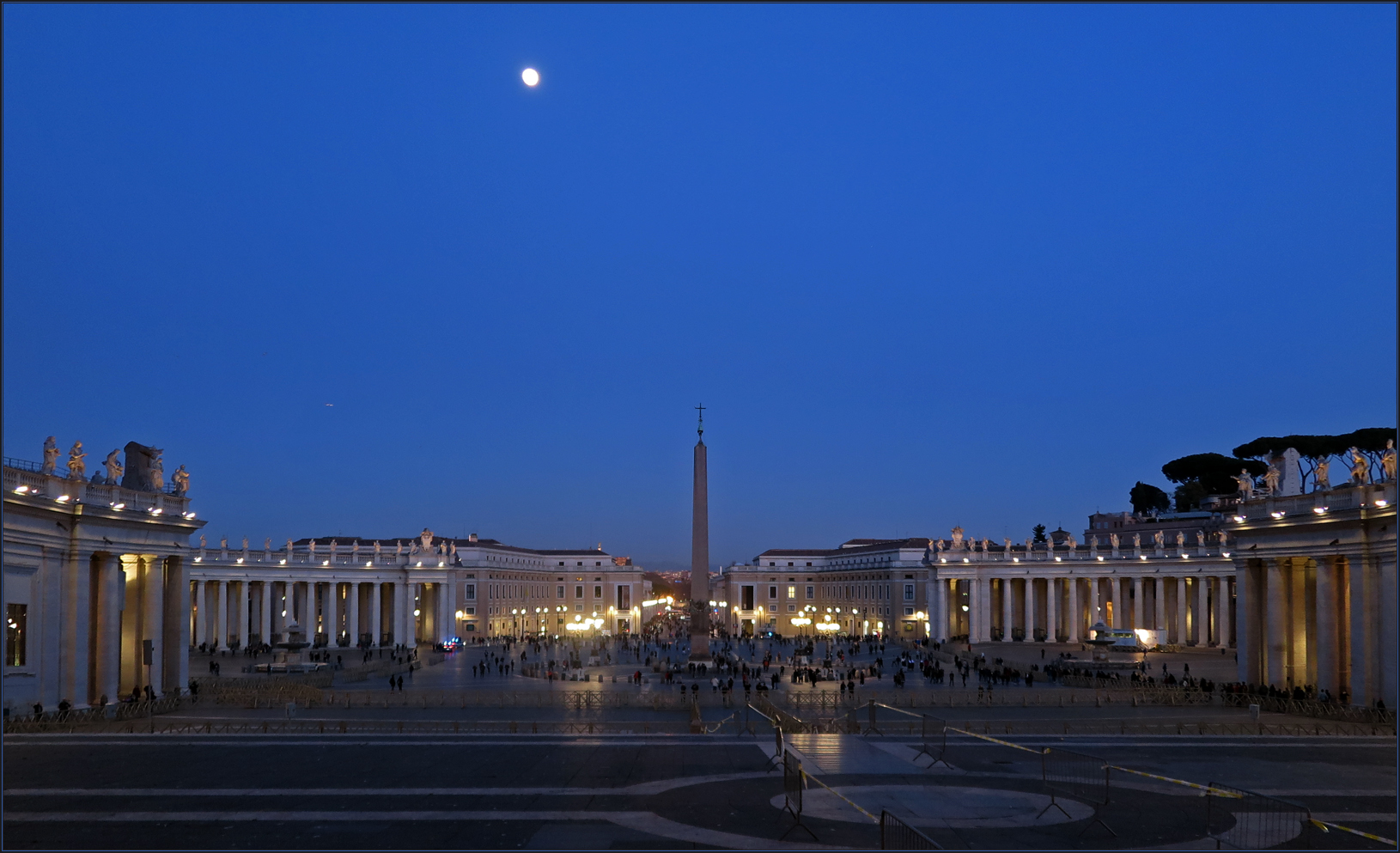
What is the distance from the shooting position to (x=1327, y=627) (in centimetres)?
4138

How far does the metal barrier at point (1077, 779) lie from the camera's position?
66.4 ft

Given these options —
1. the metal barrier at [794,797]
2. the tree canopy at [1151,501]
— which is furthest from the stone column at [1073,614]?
the metal barrier at [794,797]

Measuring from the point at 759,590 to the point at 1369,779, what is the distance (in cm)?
12632

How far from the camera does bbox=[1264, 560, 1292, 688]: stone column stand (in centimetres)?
4441

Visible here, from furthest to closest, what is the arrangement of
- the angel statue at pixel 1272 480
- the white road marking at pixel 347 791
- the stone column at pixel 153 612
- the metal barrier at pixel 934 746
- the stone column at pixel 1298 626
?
the angel statue at pixel 1272 480 < the stone column at pixel 1298 626 < the stone column at pixel 153 612 < the metal barrier at pixel 934 746 < the white road marking at pixel 347 791

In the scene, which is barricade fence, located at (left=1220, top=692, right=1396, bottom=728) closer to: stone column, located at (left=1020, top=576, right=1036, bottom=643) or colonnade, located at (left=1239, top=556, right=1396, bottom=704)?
colonnade, located at (left=1239, top=556, right=1396, bottom=704)

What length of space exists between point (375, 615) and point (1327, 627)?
80.4 metres

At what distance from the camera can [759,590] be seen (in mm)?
149500

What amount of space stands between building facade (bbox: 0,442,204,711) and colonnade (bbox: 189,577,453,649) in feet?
110

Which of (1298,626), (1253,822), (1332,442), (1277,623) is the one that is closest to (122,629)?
(1253,822)

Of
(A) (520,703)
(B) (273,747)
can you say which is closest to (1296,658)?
(A) (520,703)

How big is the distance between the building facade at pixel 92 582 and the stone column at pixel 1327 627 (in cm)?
4268

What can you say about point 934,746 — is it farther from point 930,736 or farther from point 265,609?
point 265,609

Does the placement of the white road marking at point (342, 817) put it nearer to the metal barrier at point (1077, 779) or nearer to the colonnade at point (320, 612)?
the metal barrier at point (1077, 779)
